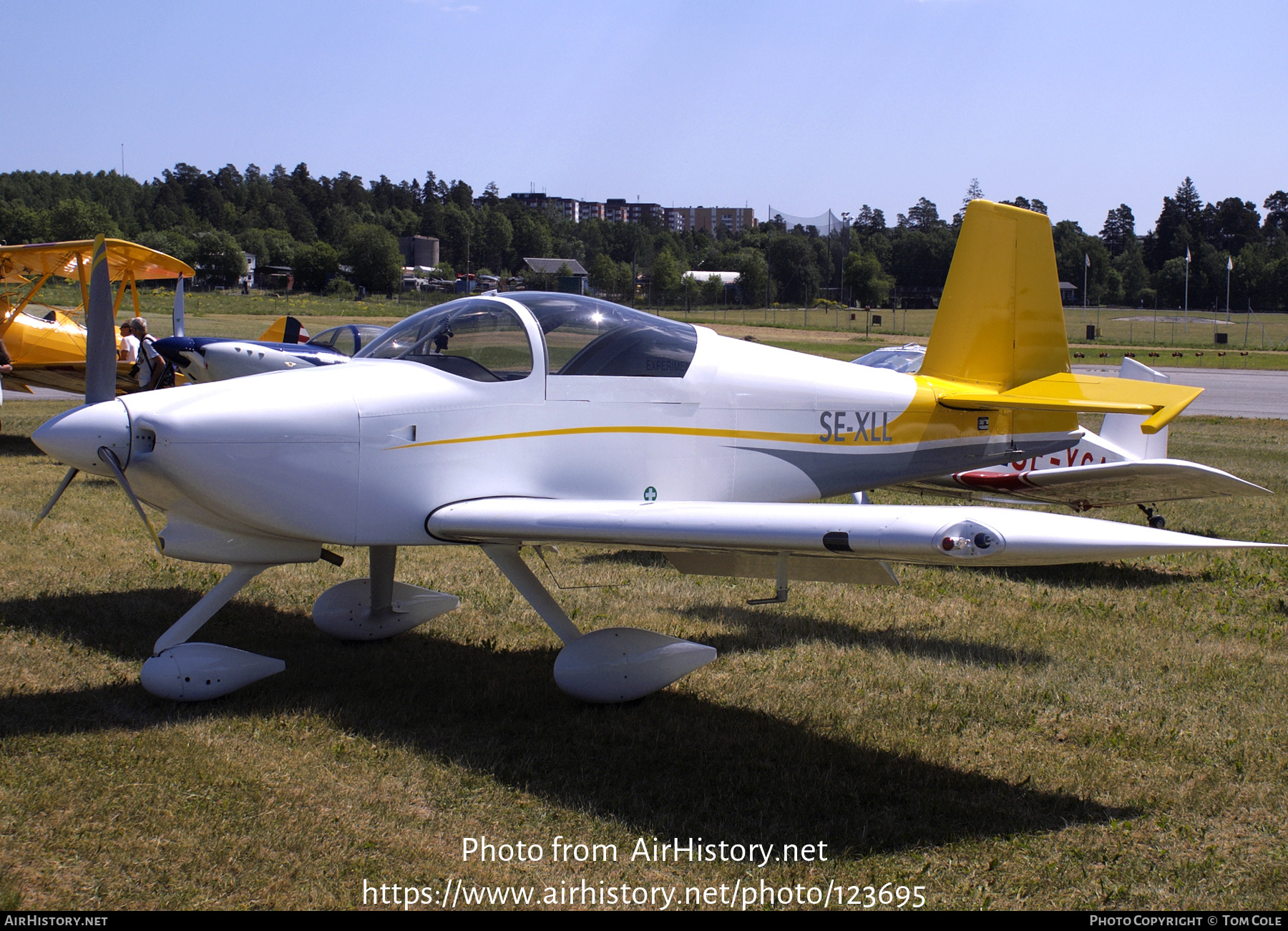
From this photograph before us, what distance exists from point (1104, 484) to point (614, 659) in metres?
5.07

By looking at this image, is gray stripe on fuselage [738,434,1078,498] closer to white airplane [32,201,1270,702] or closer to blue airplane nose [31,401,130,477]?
white airplane [32,201,1270,702]

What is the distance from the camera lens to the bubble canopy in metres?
5.12

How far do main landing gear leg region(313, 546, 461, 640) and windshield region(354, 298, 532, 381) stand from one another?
1370 mm

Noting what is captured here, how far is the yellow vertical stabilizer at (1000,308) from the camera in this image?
684cm

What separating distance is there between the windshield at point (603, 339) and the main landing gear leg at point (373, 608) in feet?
5.80

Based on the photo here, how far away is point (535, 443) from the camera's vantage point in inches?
200

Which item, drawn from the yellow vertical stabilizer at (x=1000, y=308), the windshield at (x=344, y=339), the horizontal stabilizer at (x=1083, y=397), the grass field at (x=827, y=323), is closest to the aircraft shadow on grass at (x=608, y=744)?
the horizontal stabilizer at (x=1083, y=397)

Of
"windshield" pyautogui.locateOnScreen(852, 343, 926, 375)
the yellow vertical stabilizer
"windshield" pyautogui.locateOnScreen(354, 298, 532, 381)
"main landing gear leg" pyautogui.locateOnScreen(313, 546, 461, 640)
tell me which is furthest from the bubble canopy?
"windshield" pyautogui.locateOnScreen(852, 343, 926, 375)

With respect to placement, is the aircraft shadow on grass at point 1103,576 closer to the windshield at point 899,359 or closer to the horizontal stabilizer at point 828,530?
the windshield at point 899,359

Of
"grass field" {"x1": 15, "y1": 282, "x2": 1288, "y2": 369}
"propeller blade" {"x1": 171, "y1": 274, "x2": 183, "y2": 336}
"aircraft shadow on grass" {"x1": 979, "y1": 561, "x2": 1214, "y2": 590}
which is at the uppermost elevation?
"grass field" {"x1": 15, "y1": 282, "x2": 1288, "y2": 369}

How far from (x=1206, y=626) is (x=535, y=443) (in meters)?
4.96

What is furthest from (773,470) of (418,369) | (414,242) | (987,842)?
(414,242)

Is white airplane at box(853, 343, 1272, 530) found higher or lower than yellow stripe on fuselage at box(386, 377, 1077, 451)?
lower

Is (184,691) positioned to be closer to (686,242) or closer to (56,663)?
(56,663)
